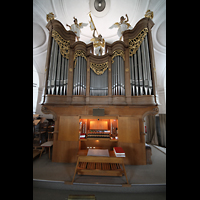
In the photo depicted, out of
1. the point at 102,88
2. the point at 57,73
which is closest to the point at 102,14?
the point at 57,73

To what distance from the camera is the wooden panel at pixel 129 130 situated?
3.94 m

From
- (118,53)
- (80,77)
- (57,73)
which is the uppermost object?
(118,53)

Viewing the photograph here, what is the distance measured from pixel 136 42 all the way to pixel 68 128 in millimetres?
4628

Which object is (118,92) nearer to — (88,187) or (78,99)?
(78,99)

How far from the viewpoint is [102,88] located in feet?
13.7

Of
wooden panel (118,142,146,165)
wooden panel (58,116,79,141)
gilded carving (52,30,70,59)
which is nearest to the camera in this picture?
wooden panel (118,142,146,165)

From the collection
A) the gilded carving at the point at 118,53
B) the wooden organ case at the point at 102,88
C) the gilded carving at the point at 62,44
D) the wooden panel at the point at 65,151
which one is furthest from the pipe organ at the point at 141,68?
the wooden panel at the point at 65,151

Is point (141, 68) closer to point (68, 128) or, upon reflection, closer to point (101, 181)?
point (68, 128)

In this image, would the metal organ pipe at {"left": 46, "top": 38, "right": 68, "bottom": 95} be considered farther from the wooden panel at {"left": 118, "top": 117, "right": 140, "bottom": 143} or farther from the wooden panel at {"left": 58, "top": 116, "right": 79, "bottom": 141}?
the wooden panel at {"left": 118, "top": 117, "right": 140, "bottom": 143}

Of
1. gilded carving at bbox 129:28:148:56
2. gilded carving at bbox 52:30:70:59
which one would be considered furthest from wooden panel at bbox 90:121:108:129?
gilded carving at bbox 129:28:148:56

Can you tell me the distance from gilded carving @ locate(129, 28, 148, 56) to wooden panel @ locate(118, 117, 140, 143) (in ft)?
9.23

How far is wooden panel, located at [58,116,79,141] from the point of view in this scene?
4055 millimetres

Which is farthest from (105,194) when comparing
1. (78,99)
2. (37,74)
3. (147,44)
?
(37,74)
